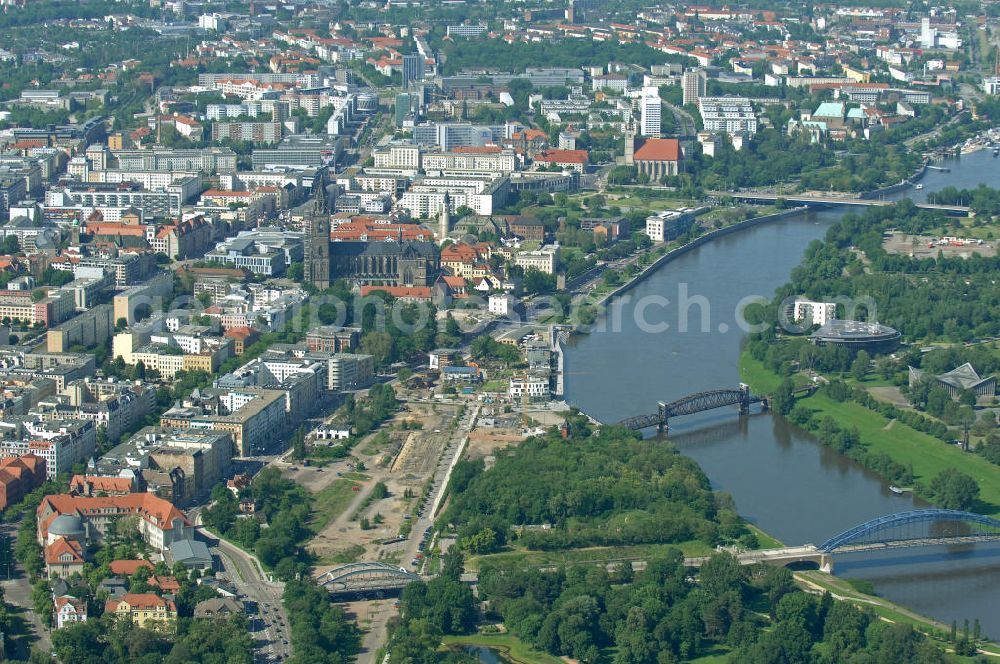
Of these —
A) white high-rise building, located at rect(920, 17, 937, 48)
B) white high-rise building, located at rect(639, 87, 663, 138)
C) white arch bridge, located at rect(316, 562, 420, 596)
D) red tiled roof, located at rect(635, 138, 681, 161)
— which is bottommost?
white arch bridge, located at rect(316, 562, 420, 596)

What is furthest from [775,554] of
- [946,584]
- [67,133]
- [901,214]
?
[67,133]

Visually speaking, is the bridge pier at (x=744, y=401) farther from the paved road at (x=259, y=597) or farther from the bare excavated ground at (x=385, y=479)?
the paved road at (x=259, y=597)

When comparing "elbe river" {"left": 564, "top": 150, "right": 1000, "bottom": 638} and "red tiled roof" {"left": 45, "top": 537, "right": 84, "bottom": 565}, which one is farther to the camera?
"elbe river" {"left": 564, "top": 150, "right": 1000, "bottom": 638}

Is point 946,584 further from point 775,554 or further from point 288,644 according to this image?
point 288,644

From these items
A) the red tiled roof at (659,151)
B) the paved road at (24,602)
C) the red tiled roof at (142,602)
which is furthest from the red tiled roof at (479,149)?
the red tiled roof at (142,602)

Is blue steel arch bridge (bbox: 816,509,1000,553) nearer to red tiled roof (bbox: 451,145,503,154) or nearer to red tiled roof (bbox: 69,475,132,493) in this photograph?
red tiled roof (bbox: 69,475,132,493)

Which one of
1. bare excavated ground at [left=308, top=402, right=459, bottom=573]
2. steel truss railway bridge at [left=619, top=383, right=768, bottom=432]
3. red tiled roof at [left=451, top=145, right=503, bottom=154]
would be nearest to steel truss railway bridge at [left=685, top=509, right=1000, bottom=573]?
bare excavated ground at [left=308, top=402, right=459, bottom=573]
